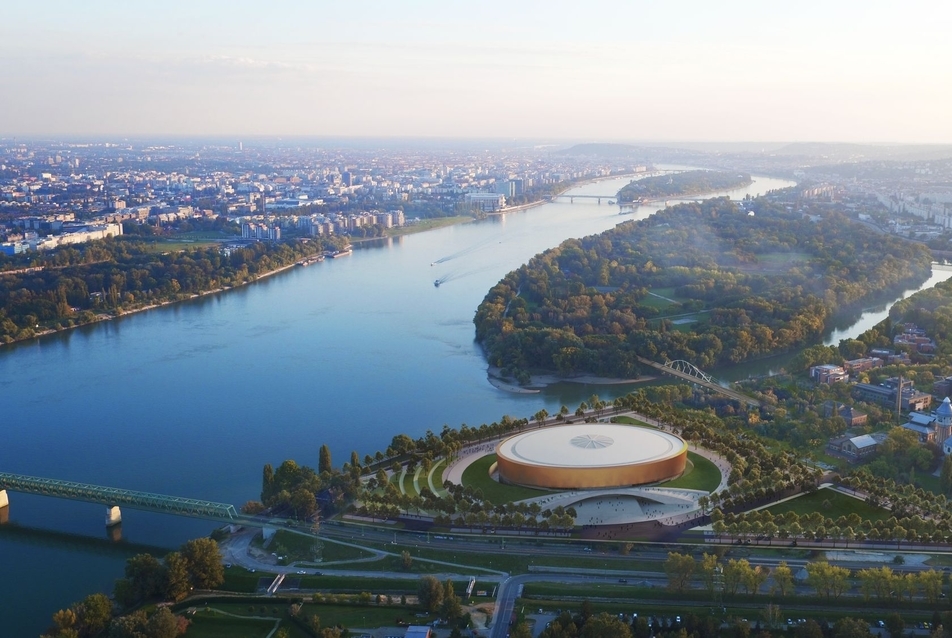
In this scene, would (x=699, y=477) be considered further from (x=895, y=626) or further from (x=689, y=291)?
(x=689, y=291)

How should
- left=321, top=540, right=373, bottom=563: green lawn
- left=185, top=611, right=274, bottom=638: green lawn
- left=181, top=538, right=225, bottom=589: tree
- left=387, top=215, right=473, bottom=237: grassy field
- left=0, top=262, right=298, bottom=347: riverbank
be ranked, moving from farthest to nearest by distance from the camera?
1. left=387, top=215, right=473, bottom=237: grassy field
2. left=0, top=262, right=298, bottom=347: riverbank
3. left=321, top=540, right=373, bottom=563: green lawn
4. left=181, top=538, right=225, bottom=589: tree
5. left=185, top=611, right=274, bottom=638: green lawn

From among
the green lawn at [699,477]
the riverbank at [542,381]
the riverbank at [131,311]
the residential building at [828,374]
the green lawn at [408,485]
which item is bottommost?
the riverbank at [131,311]

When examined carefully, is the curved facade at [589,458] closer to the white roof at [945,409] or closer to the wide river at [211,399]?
the wide river at [211,399]

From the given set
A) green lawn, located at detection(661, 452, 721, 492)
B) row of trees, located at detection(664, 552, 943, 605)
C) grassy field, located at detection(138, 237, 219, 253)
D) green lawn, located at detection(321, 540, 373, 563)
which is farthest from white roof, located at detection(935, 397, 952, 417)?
grassy field, located at detection(138, 237, 219, 253)

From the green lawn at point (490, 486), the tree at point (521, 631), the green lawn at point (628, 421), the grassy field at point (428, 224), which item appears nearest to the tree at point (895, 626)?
the tree at point (521, 631)

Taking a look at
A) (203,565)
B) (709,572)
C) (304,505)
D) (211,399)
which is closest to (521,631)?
(709,572)

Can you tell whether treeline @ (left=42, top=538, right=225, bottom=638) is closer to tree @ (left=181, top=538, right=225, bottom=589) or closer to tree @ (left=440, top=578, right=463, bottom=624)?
tree @ (left=181, top=538, right=225, bottom=589)

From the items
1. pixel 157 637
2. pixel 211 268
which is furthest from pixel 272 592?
pixel 211 268
